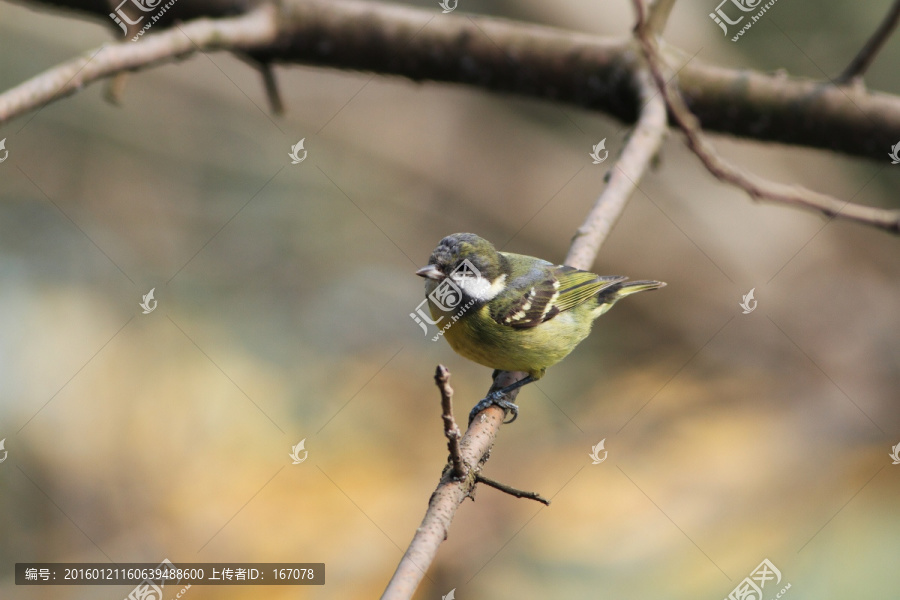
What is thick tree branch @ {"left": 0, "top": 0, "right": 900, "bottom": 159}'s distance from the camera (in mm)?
4469

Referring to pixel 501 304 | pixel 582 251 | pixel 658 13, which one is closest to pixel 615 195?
pixel 582 251

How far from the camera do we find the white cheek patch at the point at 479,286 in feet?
13.1

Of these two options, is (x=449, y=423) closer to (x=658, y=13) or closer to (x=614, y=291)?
(x=614, y=291)

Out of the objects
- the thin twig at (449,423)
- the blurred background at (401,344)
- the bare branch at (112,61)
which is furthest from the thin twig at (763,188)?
the bare branch at (112,61)

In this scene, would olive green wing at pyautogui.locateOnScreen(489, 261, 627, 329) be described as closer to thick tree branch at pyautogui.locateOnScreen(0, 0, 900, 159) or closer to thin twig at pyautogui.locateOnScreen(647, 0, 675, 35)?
thick tree branch at pyautogui.locateOnScreen(0, 0, 900, 159)

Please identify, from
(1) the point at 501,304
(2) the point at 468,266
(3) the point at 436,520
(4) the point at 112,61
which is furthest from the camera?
(1) the point at 501,304

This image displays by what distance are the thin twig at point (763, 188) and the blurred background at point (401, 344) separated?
1.45 meters

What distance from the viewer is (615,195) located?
12.6ft

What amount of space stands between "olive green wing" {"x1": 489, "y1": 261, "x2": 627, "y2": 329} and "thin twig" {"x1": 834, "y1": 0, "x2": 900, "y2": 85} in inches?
75.4

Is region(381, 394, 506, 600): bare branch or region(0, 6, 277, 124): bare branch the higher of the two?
region(0, 6, 277, 124): bare branch

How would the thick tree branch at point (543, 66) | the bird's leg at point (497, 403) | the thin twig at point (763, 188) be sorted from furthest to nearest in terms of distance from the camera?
the thick tree branch at point (543, 66) → the bird's leg at point (497, 403) → the thin twig at point (763, 188)

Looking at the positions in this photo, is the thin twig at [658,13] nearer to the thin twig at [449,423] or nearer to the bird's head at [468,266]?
the bird's head at [468,266]

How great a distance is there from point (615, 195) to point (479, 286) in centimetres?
91

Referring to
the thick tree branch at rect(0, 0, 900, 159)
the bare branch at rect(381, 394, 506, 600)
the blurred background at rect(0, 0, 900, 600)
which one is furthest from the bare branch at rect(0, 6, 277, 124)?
the bare branch at rect(381, 394, 506, 600)
